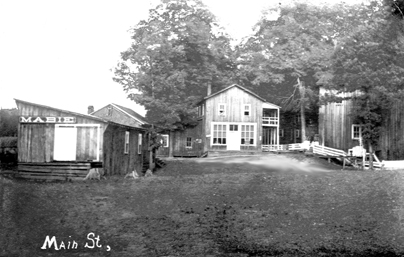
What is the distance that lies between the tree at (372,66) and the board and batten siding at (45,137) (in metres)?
7.12

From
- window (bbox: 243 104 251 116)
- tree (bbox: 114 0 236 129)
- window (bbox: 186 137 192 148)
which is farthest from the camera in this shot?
window (bbox: 243 104 251 116)

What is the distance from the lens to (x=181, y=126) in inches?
476

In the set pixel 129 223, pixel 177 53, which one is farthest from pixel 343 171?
pixel 129 223

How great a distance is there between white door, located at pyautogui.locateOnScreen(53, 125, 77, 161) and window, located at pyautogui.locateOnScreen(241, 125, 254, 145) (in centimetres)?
498

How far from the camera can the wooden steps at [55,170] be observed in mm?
12492

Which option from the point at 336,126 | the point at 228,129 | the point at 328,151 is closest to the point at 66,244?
the point at 228,129

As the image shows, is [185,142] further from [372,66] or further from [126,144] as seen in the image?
[372,66]

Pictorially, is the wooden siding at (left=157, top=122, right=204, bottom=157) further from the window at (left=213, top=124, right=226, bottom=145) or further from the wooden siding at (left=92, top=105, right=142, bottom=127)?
A: the wooden siding at (left=92, top=105, right=142, bottom=127)

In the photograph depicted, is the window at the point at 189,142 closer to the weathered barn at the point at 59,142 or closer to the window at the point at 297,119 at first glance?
the weathered barn at the point at 59,142

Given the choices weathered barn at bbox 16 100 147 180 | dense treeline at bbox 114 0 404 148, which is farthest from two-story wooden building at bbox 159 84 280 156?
weathered barn at bbox 16 100 147 180

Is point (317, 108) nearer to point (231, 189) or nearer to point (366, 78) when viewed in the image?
point (366, 78)

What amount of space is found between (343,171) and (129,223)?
7991 millimetres

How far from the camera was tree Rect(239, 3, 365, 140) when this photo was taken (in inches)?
401

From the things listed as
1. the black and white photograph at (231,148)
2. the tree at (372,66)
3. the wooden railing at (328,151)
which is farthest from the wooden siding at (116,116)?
the tree at (372,66)
